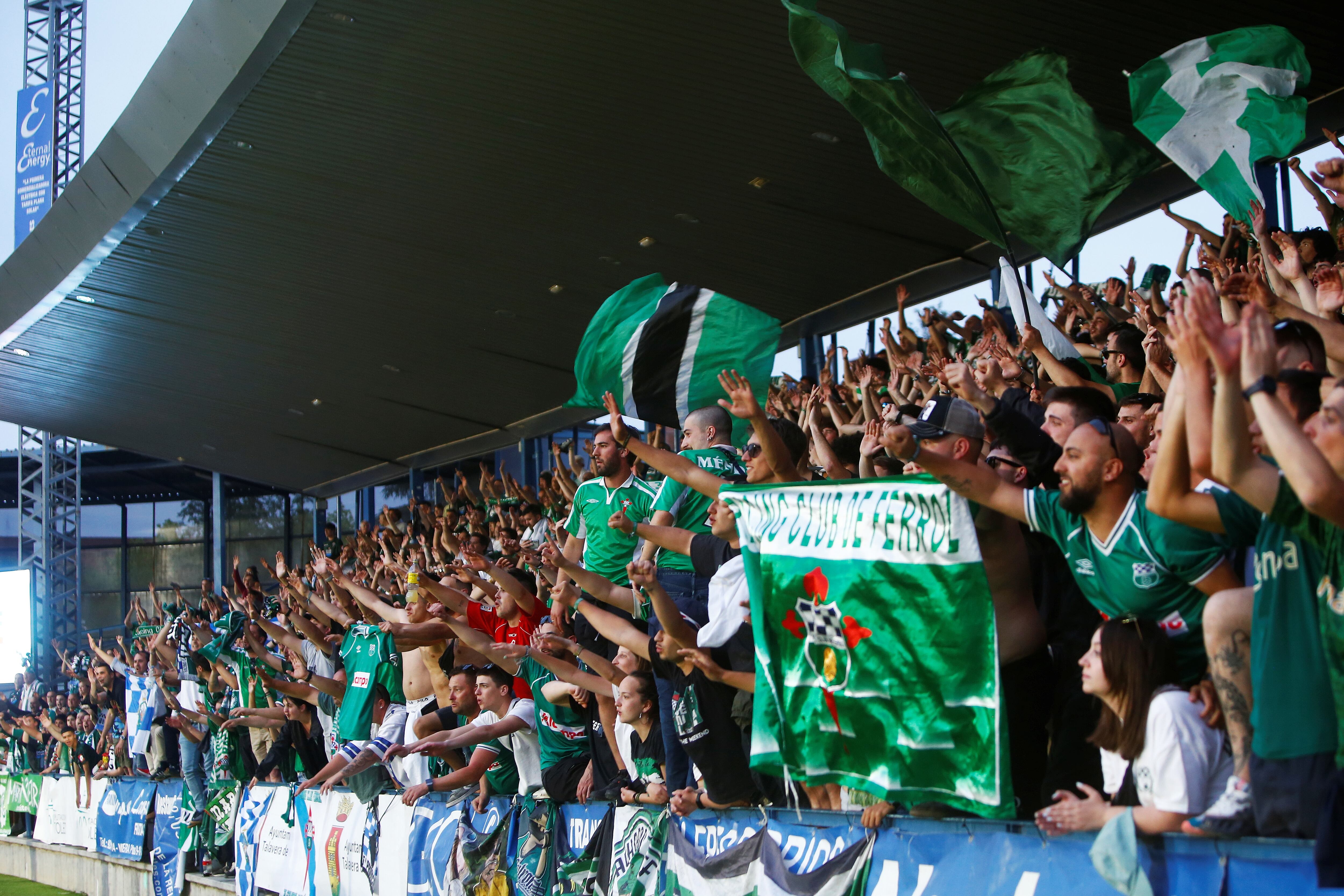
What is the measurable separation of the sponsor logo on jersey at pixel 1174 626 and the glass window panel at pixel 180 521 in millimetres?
33991

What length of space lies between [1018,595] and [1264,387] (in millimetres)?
1595

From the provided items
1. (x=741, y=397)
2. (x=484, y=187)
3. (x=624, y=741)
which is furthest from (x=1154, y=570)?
(x=484, y=187)

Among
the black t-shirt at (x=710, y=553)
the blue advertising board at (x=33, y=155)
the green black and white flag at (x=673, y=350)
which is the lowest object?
the black t-shirt at (x=710, y=553)

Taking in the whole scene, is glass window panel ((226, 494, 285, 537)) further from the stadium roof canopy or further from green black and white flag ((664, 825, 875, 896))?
green black and white flag ((664, 825, 875, 896))

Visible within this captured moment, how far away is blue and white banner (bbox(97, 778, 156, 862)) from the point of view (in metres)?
13.5

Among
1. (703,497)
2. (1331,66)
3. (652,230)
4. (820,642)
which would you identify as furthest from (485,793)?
(1331,66)

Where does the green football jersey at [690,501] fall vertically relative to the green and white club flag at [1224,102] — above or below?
below

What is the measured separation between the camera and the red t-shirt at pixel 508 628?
28.3 feet

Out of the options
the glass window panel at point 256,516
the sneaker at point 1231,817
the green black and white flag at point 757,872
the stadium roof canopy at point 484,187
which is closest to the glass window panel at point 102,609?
the glass window panel at point 256,516

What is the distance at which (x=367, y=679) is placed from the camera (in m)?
10.4

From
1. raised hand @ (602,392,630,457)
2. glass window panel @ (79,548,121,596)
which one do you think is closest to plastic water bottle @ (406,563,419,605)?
raised hand @ (602,392,630,457)

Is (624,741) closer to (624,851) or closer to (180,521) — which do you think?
(624,851)

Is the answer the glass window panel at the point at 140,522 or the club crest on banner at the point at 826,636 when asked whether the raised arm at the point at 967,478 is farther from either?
the glass window panel at the point at 140,522

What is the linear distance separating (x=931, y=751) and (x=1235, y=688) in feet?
4.02
